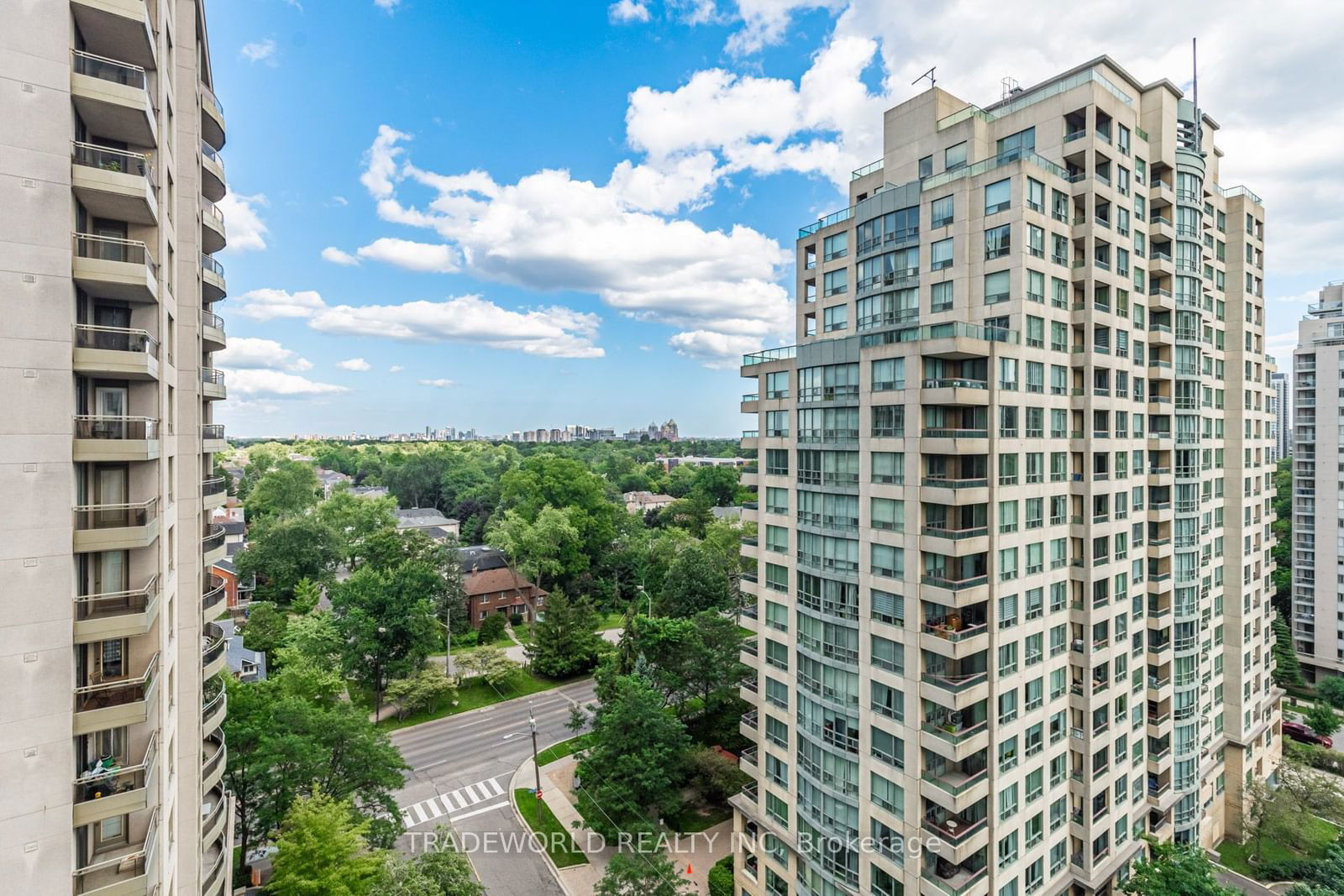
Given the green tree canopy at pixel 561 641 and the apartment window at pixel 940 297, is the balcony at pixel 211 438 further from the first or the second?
the green tree canopy at pixel 561 641

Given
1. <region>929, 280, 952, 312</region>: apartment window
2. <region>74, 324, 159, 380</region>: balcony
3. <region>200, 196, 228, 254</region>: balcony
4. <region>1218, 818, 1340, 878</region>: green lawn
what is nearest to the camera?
<region>74, 324, 159, 380</region>: balcony

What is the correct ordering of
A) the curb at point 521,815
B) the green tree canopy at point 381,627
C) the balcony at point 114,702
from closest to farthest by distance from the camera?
the balcony at point 114,702, the curb at point 521,815, the green tree canopy at point 381,627

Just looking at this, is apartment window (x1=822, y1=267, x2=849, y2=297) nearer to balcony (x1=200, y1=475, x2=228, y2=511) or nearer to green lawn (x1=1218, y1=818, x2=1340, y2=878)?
balcony (x1=200, y1=475, x2=228, y2=511)

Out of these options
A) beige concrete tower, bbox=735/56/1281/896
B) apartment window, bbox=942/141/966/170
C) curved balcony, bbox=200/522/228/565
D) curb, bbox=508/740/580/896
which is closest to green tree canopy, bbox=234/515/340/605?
curb, bbox=508/740/580/896

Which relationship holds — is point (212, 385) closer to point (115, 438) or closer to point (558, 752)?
point (115, 438)

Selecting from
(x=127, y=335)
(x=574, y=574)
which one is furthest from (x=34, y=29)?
(x=574, y=574)

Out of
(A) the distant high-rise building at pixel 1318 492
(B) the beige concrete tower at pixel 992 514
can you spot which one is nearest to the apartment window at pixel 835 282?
(B) the beige concrete tower at pixel 992 514

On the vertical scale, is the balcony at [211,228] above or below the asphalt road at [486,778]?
above

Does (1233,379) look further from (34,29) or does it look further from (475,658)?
(475,658)
